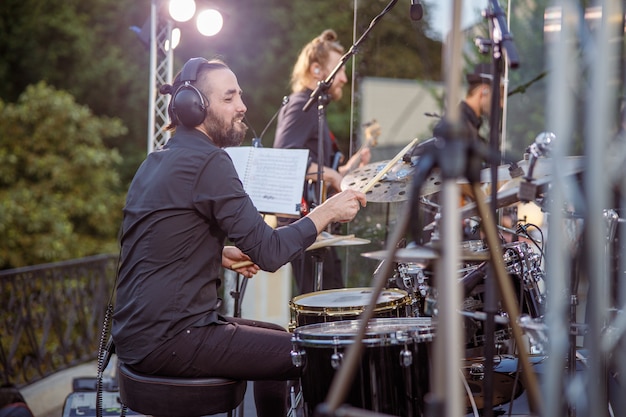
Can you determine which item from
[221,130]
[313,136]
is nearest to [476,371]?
[221,130]

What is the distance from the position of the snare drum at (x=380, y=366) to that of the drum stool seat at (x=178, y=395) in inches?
12.0

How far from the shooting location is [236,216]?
2508 mm

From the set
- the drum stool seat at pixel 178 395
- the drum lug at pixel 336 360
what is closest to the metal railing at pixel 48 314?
the drum stool seat at pixel 178 395

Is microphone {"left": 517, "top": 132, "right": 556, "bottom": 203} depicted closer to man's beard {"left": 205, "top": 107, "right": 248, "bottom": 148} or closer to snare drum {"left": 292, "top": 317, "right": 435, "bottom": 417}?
snare drum {"left": 292, "top": 317, "right": 435, "bottom": 417}

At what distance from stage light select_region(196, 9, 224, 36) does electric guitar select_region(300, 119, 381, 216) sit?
1147mm

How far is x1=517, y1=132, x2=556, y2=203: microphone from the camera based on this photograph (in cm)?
189

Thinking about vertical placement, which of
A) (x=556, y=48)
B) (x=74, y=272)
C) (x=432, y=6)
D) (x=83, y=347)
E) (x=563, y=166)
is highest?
(x=432, y=6)

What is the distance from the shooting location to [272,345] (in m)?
2.59

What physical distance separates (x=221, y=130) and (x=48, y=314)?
3.99m

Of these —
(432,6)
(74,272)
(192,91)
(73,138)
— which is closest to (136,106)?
(73,138)

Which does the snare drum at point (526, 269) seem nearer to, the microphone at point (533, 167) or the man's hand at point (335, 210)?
the man's hand at point (335, 210)

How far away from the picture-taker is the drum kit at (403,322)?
→ 81.7 inches

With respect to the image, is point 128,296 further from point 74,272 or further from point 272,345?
point 74,272

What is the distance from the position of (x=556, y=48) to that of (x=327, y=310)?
4.46ft
